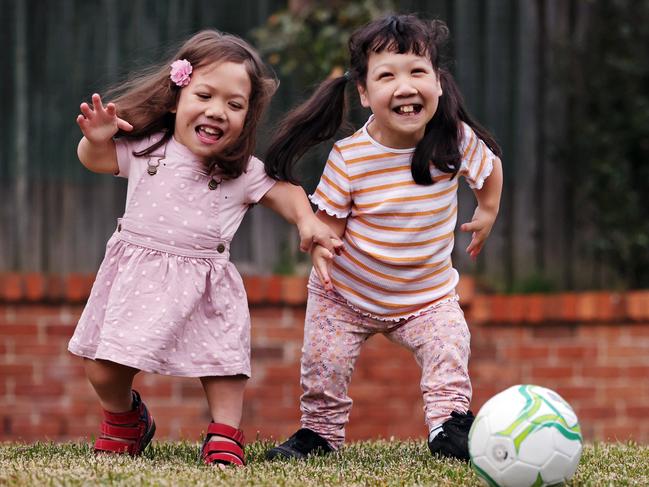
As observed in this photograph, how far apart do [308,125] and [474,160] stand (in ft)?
2.01

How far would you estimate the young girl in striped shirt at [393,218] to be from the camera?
4.23 m

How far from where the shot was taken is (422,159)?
429 cm

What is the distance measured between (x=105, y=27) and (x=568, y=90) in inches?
103

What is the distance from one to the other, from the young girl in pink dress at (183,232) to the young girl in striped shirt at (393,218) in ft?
0.68

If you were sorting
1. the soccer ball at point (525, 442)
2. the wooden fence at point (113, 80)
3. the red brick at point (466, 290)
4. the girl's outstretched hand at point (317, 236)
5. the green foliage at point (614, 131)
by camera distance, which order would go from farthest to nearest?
the wooden fence at point (113, 80) → the green foliage at point (614, 131) → the red brick at point (466, 290) → the girl's outstretched hand at point (317, 236) → the soccer ball at point (525, 442)

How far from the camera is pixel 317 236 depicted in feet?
13.4

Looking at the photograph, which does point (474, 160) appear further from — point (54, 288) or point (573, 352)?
point (54, 288)

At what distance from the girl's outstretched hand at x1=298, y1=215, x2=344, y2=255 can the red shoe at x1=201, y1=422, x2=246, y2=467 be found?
660 millimetres

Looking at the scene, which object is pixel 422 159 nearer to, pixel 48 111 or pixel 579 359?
pixel 579 359

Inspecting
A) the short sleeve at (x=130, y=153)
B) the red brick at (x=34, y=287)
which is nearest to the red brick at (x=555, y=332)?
the red brick at (x=34, y=287)

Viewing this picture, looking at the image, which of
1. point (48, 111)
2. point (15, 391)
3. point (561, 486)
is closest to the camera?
point (561, 486)

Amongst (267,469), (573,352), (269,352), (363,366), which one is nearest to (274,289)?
(269,352)

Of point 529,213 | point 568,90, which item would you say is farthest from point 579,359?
point 568,90

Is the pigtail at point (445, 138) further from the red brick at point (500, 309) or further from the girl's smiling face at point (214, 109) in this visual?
the red brick at point (500, 309)
